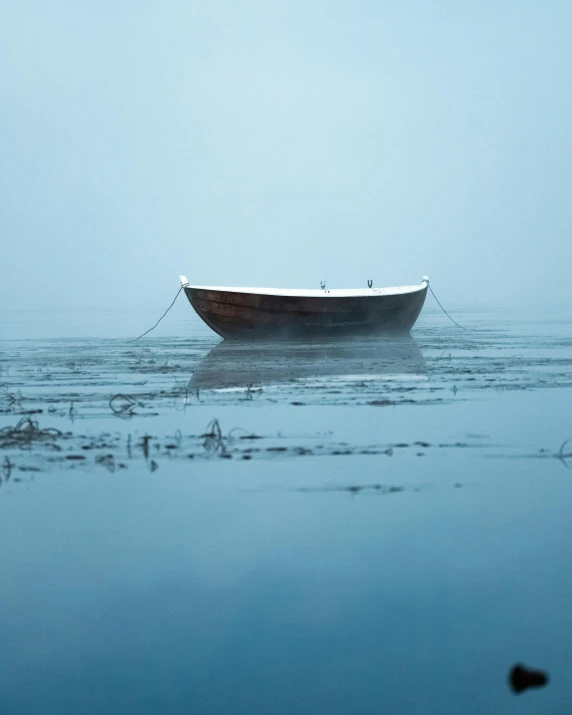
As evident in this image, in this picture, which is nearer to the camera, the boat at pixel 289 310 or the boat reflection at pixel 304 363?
the boat reflection at pixel 304 363

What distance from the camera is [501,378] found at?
580 inches

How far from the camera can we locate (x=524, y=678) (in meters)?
4.01

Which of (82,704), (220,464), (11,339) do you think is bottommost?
(82,704)

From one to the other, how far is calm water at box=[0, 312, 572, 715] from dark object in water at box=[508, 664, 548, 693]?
45 millimetres

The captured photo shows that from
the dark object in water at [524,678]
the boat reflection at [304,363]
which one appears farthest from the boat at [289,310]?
the dark object in water at [524,678]

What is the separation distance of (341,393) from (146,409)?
2.65 m

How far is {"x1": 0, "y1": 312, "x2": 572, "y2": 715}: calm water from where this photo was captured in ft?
13.4

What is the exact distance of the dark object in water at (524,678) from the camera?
3953 millimetres

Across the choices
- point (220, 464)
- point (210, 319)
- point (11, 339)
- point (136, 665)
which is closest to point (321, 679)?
point (136, 665)

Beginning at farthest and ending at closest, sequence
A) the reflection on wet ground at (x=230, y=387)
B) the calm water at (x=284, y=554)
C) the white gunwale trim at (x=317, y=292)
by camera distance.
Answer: the white gunwale trim at (x=317, y=292) → the reflection on wet ground at (x=230, y=387) → the calm water at (x=284, y=554)

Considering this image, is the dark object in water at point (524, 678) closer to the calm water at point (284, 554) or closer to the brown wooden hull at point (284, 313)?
the calm water at point (284, 554)

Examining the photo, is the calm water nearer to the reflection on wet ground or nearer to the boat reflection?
the reflection on wet ground

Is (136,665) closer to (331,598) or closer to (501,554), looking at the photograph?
(331,598)

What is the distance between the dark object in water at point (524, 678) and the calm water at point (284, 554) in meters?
0.04
